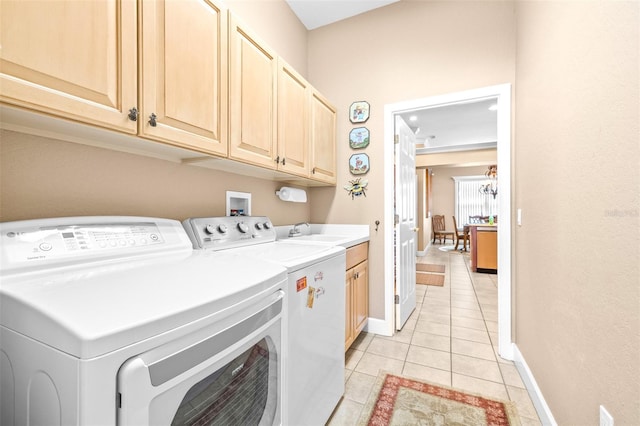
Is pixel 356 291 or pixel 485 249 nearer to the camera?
pixel 356 291

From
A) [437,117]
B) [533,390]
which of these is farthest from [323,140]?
[437,117]

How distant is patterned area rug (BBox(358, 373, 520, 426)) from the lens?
1467mm

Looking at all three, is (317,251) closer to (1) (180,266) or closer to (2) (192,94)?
(1) (180,266)

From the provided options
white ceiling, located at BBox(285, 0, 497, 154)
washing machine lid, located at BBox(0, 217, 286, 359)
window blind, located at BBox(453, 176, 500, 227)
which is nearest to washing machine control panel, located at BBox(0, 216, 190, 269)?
washing machine lid, located at BBox(0, 217, 286, 359)

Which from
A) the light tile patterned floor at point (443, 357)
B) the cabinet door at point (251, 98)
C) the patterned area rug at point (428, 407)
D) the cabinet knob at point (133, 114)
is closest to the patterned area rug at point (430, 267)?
the light tile patterned floor at point (443, 357)

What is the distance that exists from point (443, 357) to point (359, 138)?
198 cm

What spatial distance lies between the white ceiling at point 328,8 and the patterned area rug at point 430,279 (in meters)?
3.71

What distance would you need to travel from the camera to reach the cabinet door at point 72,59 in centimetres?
71

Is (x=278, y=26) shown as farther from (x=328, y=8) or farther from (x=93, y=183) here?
(x=93, y=183)

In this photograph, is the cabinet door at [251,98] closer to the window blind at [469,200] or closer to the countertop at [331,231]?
the countertop at [331,231]

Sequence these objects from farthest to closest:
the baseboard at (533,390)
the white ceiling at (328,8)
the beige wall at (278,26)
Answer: the white ceiling at (328,8) → the beige wall at (278,26) → the baseboard at (533,390)

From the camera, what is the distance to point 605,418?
87 centimetres

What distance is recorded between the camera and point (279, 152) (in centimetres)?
179

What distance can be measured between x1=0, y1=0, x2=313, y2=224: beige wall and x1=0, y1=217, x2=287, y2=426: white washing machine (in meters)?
0.15
